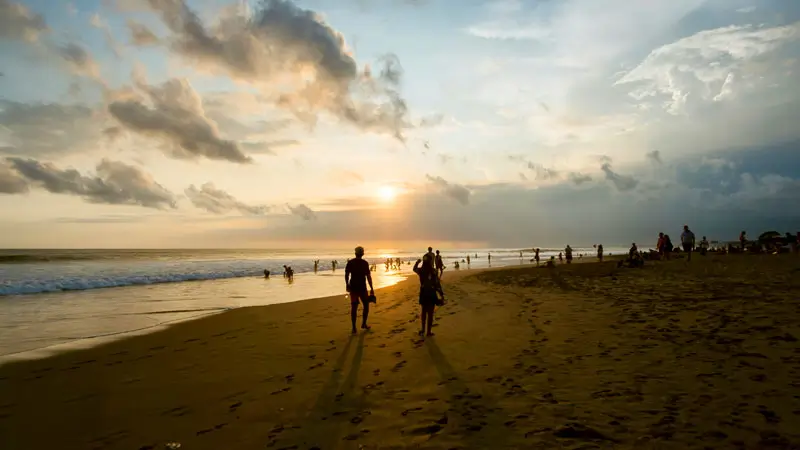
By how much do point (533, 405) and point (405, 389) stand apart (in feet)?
7.35

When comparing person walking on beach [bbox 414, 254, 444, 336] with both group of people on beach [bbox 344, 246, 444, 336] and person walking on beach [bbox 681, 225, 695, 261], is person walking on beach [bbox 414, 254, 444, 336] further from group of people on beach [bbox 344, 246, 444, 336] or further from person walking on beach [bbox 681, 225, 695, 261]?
person walking on beach [bbox 681, 225, 695, 261]

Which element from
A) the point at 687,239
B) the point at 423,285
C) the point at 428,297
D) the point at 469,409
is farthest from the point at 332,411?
the point at 687,239

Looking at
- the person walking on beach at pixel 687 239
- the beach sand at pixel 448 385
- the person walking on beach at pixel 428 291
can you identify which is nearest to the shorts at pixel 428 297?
the person walking on beach at pixel 428 291

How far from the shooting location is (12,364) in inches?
443

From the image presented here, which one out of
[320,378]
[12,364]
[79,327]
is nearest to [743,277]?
[320,378]

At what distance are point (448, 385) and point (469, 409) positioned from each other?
132cm

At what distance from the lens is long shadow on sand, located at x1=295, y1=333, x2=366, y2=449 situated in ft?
18.6

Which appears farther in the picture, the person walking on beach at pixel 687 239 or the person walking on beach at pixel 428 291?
the person walking on beach at pixel 687 239

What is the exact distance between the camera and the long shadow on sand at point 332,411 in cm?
568

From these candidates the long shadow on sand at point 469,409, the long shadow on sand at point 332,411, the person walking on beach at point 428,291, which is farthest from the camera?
the person walking on beach at point 428,291

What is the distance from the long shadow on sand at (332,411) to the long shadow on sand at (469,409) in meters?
1.53

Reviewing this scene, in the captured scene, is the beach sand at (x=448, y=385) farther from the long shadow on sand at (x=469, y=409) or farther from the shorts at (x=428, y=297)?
the shorts at (x=428, y=297)

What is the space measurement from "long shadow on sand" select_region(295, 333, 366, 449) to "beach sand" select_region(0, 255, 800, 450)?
0.11ft

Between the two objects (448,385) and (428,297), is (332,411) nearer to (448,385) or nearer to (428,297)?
(448,385)
